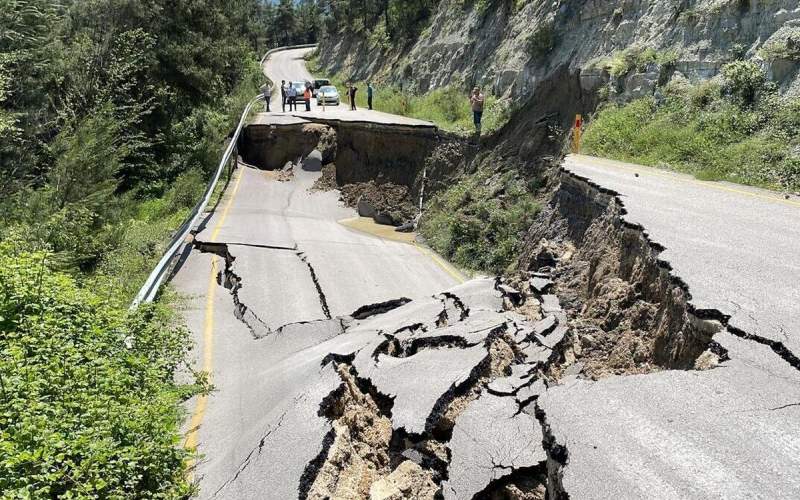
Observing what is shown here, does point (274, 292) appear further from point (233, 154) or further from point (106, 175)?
point (233, 154)

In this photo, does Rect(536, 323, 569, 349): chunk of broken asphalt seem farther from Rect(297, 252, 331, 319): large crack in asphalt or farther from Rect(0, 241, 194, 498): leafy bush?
Rect(297, 252, 331, 319): large crack in asphalt

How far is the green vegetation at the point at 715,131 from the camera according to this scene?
13.7 m

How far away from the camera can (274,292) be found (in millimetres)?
12266

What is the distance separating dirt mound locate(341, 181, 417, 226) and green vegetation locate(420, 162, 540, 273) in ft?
4.71

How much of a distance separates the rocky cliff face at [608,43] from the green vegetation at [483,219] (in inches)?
179

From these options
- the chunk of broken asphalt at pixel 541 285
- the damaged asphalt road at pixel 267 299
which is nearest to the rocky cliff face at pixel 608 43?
the chunk of broken asphalt at pixel 541 285

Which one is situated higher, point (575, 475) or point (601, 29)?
point (601, 29)

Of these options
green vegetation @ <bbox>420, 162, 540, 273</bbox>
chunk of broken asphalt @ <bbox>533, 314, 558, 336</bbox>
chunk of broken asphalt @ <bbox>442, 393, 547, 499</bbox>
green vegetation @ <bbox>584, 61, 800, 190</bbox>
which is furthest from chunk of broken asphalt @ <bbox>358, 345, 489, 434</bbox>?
green vegetation @ <bbox>420, 162, 540, 273</bbox>

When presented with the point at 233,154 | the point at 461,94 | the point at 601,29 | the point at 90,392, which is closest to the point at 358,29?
the point at 461,94

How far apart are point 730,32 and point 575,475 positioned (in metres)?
17.3

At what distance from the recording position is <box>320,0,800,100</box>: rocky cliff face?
16544 millimetres

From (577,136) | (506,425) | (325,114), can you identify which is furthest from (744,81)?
(325,114)

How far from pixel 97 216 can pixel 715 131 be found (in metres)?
15.9

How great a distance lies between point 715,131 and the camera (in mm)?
15625
